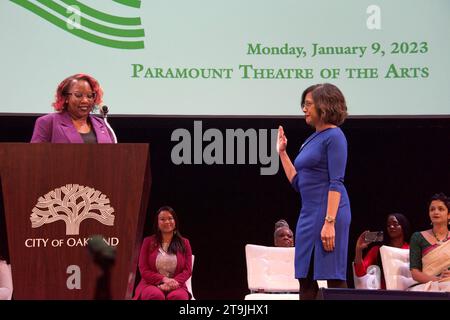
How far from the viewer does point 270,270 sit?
5246mm

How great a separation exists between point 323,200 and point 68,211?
1.05m

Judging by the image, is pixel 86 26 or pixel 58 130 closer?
pixel 58 130

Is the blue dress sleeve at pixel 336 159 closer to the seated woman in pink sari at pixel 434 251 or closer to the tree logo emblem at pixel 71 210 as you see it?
the tree logo emblem at pixel 71 210

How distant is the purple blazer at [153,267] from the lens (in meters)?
5.31

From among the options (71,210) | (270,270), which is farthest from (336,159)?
(270,270)

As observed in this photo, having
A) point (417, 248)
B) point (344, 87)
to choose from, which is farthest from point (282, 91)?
point (417, 248)

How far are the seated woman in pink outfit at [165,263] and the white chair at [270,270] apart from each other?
17.8 inches

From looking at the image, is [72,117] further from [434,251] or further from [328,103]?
[434,251]

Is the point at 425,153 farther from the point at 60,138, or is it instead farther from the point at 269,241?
the point at 60,138

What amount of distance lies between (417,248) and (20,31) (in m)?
3.43

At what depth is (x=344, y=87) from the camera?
6094mm

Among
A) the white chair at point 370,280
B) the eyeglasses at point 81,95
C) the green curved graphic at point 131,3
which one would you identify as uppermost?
the green curved graphic at point 131,3

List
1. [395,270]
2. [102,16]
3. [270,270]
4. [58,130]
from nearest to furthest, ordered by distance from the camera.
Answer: [58,130]
[395,270]
[270,270]
[102,16]

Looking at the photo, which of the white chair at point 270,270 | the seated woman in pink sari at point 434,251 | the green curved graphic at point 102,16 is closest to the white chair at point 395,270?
the seated woman in pink sari at point 434,251
